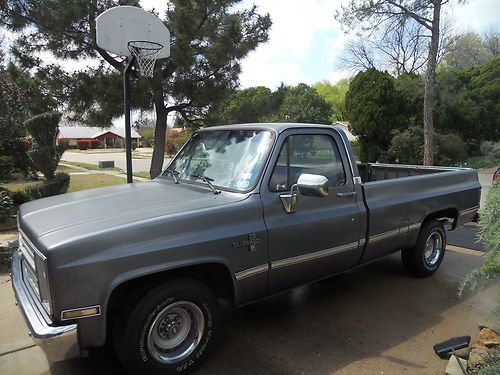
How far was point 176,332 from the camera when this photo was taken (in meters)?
3.14

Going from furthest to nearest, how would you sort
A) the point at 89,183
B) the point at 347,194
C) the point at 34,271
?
the point at 89,183
the point at 347,194
the point at 34,271

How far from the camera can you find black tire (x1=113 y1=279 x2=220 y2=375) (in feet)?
9.30

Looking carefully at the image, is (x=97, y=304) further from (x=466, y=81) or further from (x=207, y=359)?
(x=466, y=81)

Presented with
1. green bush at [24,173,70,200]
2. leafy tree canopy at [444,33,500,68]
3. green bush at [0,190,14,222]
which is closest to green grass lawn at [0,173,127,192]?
green bush at [24,173,70,200]

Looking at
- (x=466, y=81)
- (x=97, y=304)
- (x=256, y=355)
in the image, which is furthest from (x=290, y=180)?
(x=466, y=81)

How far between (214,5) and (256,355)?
10.9m

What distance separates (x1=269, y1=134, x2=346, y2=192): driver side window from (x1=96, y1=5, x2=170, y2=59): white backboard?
5.12m

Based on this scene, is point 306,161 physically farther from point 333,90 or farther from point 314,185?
point 333,90

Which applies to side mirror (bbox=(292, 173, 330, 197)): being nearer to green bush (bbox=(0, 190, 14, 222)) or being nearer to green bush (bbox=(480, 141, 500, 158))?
green bush (bbox=(0, 190, 14, 222))

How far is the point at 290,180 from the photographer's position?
12.3 ft

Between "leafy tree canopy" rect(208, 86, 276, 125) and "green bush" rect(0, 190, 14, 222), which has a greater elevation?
"leafy tree canopy" rect(208, 86, 276, 125)

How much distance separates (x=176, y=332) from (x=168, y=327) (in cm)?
10

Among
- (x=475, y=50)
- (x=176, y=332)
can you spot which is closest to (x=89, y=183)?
(x=176, y=332)

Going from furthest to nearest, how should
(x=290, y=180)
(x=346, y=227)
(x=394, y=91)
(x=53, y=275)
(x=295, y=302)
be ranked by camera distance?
(x=394, y=91)
(x=295, y=302)
(x=346, y=227)
(x=290, y=180)
(x=53, y=275)
